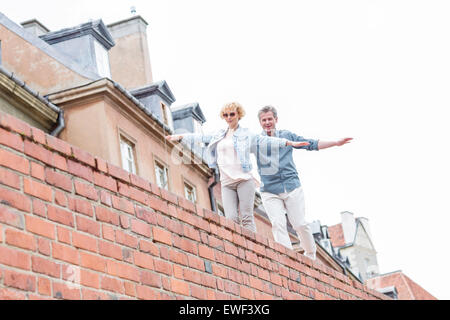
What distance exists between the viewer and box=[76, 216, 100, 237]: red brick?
448cm

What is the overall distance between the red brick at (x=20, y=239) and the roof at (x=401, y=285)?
2057 inches

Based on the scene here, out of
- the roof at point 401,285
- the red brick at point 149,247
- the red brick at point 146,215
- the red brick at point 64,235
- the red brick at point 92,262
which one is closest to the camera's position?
the red brick at point 64,235

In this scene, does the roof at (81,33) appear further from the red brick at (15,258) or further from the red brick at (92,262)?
the red brick at (15,258)

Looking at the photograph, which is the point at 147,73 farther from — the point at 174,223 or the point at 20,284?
the point at 20,284

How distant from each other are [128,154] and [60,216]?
16932mm

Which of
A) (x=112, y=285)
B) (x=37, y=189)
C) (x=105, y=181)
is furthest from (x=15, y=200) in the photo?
(x=105, y=181)

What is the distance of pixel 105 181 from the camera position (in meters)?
A: 4.93

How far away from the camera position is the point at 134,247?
493 cm

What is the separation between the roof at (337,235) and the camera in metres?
72.1

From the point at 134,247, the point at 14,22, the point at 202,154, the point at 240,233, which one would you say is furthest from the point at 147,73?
the point at 134,247

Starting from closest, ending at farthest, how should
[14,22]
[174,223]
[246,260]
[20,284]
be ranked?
[20,284] < [174,223] < [246,260] < [14,22]

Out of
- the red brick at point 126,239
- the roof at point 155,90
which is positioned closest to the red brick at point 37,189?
the red brick at point 126,239

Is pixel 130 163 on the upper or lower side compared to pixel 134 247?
upper
